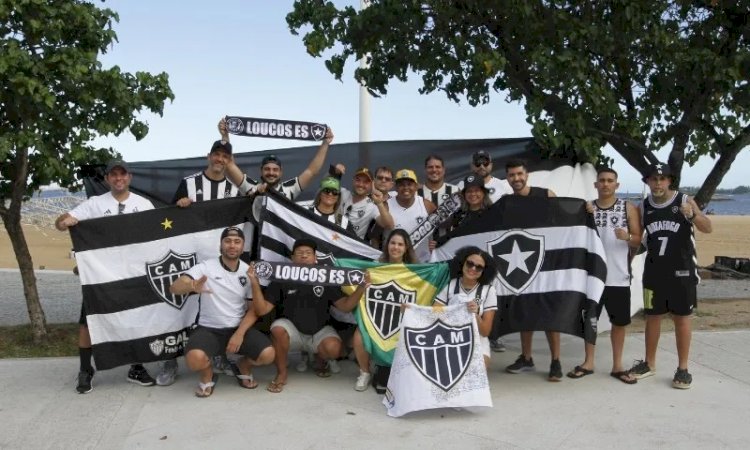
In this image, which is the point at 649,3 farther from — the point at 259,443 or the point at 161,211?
the point at 259,443

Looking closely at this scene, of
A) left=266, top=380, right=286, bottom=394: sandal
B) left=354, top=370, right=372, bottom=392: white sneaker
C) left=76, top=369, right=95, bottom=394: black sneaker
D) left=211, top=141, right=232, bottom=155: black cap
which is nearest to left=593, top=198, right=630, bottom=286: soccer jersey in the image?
left=354, top=370, right=372, bottom=392: white sneaker

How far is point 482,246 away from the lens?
619cm

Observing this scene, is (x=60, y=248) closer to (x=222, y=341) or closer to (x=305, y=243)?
(x=222, y=341)

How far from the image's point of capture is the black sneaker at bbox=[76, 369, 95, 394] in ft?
18.3

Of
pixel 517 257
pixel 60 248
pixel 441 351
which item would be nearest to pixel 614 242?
pixel 517 257

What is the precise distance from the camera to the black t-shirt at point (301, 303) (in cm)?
581

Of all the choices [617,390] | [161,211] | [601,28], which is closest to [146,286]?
[161,211]

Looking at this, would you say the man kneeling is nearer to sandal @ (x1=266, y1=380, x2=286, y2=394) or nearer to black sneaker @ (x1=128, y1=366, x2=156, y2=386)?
sandal @ (x1=266, y1=380, x2=286, y2=394)

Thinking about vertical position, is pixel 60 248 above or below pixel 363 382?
below

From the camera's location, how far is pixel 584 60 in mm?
7457

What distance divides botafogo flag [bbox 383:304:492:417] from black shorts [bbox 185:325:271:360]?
110 centimetres

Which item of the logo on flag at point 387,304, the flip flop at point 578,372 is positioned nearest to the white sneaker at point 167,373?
the logo on flag at point 387,304

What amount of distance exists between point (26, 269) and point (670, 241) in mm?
6156

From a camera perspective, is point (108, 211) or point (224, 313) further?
point (108, 211)
